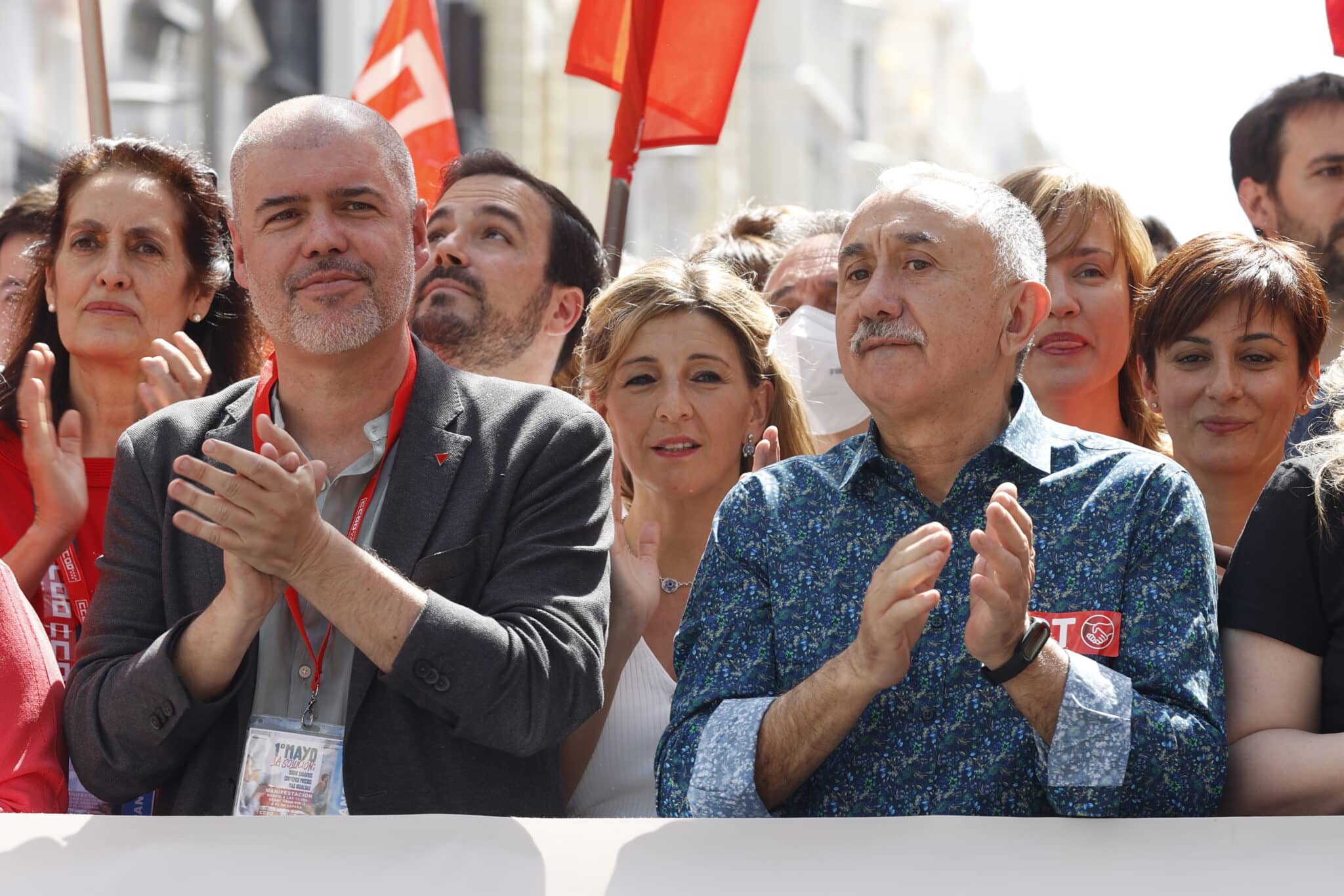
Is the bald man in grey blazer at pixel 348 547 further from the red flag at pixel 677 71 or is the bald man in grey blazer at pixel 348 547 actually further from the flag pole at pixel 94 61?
the red flag at pixel 677 71

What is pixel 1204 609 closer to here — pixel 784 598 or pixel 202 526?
pixel 784 598

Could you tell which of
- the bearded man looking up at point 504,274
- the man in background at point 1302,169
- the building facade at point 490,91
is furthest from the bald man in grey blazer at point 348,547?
the building facade at point 490,91

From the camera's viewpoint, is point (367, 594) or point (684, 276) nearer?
point (367, 594)

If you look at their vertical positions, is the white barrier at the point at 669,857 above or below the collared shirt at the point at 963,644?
below

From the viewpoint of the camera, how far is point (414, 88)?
19.3ft

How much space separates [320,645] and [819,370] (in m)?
1.94

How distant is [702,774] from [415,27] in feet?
12.6

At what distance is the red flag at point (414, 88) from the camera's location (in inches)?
231

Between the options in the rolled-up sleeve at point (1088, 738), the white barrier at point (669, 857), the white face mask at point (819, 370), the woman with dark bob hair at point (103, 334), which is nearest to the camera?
the white barrier at point (669, 857)

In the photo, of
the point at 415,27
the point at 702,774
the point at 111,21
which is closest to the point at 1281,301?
the point at 702,774

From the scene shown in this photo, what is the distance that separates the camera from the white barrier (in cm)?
245

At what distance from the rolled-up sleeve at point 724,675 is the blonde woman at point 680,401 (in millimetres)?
744

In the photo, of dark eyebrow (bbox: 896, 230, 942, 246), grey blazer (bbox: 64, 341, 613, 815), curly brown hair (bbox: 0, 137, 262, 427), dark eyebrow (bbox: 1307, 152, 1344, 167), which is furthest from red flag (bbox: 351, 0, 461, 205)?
dark eyebrow (bbox: 896, 230, 942, 246)

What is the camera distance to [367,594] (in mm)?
2770
